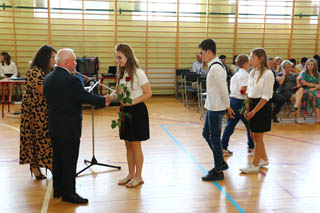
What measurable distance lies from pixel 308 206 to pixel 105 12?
823 cm

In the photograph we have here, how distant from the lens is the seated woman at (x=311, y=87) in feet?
21.9

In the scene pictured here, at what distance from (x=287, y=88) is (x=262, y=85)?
378cm

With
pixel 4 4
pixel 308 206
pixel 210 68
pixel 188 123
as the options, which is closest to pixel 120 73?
pixel 210 68

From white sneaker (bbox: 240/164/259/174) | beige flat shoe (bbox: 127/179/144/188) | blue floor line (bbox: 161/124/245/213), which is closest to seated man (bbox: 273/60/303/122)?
blue floor line (bbox: 161/124/245/213)

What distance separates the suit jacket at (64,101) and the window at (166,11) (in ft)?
23.9

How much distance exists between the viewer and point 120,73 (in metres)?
3.11

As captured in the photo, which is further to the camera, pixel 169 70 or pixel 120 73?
pixel 169 70

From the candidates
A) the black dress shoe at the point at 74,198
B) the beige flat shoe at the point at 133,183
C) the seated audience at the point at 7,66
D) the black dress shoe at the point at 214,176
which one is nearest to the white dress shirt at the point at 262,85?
the black dress shoe at the point at 214,176

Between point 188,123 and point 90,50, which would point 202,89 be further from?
point 90,50

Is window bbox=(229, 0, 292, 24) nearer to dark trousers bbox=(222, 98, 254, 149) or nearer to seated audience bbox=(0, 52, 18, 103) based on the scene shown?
dark trousers bbox=(222, 98, 254, 149)

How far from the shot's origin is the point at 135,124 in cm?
305

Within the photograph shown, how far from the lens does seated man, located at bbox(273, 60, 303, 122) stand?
663 centimetres

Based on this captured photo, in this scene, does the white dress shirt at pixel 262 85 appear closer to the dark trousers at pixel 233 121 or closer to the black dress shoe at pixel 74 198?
the dark trousers at pixel 233 121

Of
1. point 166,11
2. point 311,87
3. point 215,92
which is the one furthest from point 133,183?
point 166,11
